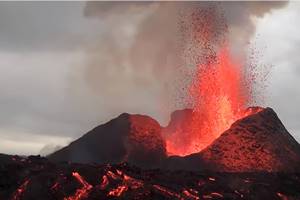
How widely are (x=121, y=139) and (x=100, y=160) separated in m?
4.44

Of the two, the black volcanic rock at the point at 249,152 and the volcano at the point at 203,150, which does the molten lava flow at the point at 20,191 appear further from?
the black volcanic rock at the point at 249,152

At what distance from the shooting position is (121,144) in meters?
91.6

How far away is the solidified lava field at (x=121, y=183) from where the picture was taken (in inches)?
2445

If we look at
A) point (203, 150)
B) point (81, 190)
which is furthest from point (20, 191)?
point (203, 150)

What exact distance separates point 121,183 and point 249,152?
2424cm

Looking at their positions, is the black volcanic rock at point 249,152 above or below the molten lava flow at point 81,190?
above

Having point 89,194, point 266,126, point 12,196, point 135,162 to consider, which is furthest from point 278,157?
point 12,196

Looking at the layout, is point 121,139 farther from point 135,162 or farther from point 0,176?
point 0,176

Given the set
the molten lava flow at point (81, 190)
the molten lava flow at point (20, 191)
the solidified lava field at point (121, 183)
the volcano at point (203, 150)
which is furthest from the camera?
the volcano at point (203, 150)

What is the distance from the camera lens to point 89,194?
61750 mm

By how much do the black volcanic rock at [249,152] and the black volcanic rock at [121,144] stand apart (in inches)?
218

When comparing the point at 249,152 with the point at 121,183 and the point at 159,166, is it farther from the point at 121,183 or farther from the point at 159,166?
the point at 121,183

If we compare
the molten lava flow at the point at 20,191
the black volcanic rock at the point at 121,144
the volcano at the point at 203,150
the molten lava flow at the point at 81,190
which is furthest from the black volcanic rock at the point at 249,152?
the molten lava flow at the point at 20,191

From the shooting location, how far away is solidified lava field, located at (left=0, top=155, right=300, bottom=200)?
204ft
